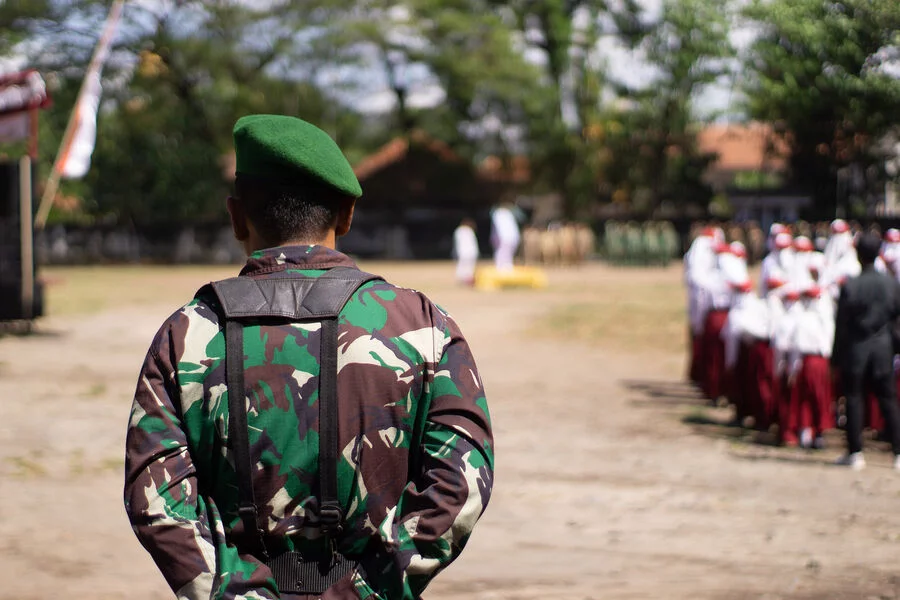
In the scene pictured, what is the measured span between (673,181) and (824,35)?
40.4m

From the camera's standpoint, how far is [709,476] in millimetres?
9062

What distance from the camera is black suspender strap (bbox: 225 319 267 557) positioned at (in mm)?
2377

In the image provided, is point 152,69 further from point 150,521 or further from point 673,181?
point 150,521

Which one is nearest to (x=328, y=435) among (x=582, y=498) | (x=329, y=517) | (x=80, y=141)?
(x=329, y=517)

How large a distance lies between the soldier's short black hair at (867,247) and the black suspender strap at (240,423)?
7636mm

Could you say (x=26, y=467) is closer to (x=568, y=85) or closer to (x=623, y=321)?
(x=623, y=321)

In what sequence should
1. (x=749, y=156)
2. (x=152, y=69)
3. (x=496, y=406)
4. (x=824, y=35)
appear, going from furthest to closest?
(x=749, y=156), (x=152, y=69), (x=496, y=406), (x=824, y=35)

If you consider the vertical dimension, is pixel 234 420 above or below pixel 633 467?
above

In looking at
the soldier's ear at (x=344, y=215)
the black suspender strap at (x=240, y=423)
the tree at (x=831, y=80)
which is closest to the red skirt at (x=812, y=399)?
the tree at (x=831, y=80)

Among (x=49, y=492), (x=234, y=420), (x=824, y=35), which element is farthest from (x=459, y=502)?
(x=824, y=35)

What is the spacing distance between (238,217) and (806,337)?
820 cm

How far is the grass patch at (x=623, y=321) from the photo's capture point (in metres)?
18.9

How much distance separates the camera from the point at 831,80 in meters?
11.4

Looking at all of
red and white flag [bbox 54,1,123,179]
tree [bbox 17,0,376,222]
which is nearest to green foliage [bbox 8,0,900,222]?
tree [bbox 17,0,376,222]
